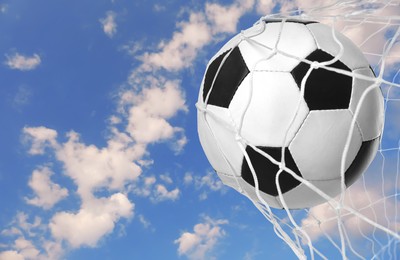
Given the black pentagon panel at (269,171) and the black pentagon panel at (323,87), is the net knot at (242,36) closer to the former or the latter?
the black pentagon panel at (323,87)

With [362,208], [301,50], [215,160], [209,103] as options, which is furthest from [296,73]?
[362,208]

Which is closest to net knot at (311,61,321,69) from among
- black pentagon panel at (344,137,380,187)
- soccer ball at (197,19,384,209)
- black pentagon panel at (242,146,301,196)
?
soccer ball at (197,19,384,209)

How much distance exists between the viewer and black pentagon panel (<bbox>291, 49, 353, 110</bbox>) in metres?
2.91

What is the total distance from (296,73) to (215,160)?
36.6 inches

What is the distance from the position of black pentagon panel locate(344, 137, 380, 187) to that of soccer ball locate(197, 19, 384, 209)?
0.01 meters

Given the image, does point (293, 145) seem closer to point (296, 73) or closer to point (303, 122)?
point (303, 122)

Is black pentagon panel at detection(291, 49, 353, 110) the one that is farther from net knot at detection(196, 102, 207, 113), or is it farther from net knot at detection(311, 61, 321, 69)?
net knot at detection(196, 102, 207, 113)

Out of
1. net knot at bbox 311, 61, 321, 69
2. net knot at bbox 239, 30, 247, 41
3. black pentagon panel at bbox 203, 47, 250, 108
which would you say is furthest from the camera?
net knot at bbox 239, 30, 247, 41

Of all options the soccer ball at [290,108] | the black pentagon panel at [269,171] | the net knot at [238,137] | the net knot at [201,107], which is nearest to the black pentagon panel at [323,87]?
the soccer ball at [290,108]

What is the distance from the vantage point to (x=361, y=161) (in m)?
3.35

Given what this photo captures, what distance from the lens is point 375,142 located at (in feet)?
11.3

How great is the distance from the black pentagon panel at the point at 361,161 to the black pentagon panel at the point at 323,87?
0.46 meters

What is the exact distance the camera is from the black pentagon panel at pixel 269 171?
117 inches

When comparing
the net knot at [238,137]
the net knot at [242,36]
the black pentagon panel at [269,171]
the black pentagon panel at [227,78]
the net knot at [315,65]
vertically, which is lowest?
the black pentagon panel at [269,171]
